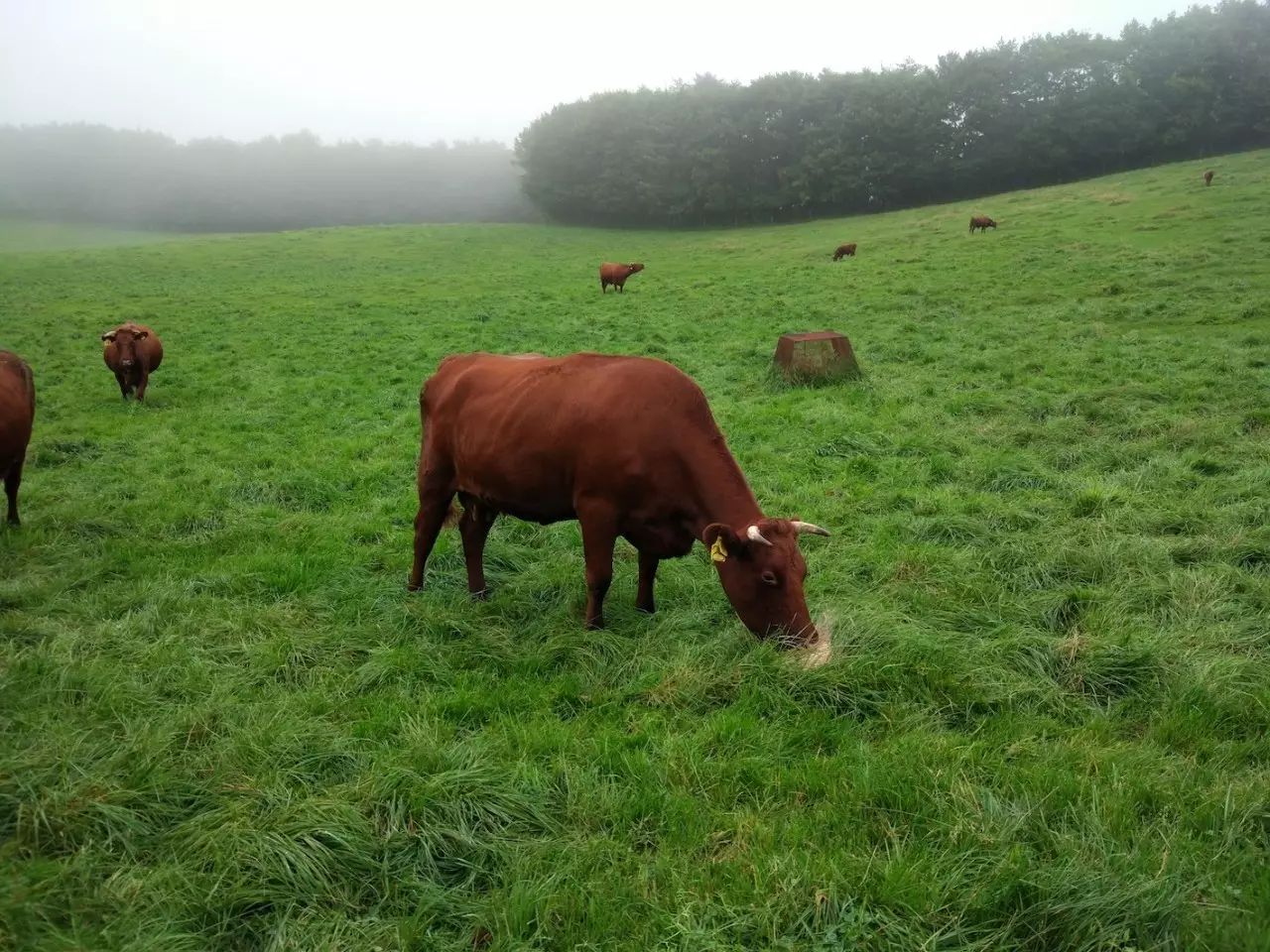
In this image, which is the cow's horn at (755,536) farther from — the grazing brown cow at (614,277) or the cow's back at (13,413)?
the grazing brown cow at (614,277)

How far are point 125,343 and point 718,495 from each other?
45.6 feet

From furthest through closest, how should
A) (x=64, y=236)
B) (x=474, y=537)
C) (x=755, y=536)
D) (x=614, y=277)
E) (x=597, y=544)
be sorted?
(x=64, y=236) → (x=614, y=277) → (x=474, y=537) → (x=597, y=544) → (x=755, y=536)

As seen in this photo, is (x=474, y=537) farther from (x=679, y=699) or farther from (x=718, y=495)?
(x=679, y=699)

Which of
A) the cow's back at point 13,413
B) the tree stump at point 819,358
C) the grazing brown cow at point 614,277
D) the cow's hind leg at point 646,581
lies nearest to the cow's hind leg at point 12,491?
the cow's back at point 13,413

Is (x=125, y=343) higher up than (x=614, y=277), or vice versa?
(x=614, y=277)

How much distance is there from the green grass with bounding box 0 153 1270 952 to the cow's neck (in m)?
0.76

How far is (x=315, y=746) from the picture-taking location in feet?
13.8

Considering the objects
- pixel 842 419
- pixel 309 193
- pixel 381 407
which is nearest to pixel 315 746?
pixel 842 419

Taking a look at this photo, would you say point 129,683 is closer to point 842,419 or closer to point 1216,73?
point 842,419

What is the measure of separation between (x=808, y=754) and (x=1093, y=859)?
132cm

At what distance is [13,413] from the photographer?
816 centimetres

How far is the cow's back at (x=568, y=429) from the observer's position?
18.5 feet

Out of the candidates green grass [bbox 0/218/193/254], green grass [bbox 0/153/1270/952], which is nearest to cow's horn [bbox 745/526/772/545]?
green grass [bbox 0/153/1270/952]

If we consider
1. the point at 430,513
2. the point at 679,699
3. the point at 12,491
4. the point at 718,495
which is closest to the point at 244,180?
the point at 12,491
